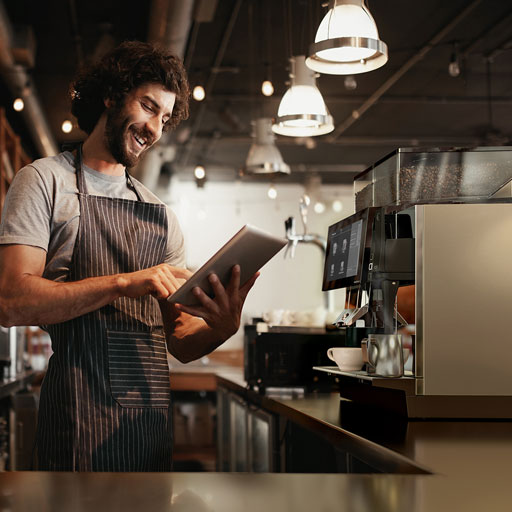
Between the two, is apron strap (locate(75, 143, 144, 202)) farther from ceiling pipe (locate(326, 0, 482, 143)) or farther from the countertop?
ceiling pipe (locate(326, 0, 482, 143))

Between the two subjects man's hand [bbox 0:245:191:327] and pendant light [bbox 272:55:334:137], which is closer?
man's hand [bbox 0:245:191:327]

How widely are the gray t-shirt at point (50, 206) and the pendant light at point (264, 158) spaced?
4051mm

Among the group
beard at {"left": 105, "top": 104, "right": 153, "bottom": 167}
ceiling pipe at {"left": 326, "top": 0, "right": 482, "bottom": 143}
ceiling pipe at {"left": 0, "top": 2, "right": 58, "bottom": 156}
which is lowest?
beard at {"left": 105, "top": 104, "right": 153, "bottom": 167}

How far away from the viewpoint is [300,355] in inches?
134

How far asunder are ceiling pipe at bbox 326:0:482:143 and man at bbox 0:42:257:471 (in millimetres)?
4588

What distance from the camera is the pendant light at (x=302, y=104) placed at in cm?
443

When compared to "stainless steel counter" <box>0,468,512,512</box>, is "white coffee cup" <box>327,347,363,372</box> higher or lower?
higher

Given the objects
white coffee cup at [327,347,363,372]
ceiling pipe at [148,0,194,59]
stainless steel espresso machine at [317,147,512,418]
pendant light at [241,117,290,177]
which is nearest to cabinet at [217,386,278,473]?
white coffee cup at [327,347,363,372]

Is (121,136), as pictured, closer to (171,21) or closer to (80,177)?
(80,177)

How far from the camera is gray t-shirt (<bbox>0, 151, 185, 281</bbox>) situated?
6.15 feet

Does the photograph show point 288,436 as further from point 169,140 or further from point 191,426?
point 169,140

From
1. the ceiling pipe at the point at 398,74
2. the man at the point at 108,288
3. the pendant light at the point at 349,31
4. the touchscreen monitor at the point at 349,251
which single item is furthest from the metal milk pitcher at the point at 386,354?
the ceiling pipe at the point at 398,74

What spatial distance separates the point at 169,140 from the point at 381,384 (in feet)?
26.0

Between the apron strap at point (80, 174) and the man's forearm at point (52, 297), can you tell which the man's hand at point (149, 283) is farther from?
the apron strap at point (80, 174)
